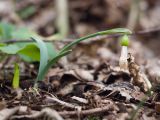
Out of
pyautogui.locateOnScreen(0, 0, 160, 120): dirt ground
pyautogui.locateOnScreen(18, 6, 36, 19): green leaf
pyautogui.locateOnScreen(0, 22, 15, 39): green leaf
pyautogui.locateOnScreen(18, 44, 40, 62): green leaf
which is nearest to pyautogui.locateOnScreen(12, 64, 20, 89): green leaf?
pyautogui.locateOnScreen(0, 0, 160, 120): dirt ground

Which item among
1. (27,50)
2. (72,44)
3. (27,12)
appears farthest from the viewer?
(27,12)

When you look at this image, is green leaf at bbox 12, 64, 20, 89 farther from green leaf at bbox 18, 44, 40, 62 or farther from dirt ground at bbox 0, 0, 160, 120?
green leaf at bbox 18, 44, 40, 62

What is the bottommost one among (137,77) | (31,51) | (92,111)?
(92,111)

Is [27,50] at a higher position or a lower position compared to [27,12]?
lower

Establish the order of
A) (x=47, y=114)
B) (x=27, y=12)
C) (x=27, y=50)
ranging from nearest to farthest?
(x=47, y=114), (x=27, y=50), (x=27, y=12)

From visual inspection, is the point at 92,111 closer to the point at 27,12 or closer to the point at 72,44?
the point at 72,44

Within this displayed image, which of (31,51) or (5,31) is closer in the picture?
(31,51)

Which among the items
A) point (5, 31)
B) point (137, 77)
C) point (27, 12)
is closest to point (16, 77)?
point (137, 77)

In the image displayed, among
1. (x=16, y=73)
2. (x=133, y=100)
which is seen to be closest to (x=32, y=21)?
(x=16, y=73)

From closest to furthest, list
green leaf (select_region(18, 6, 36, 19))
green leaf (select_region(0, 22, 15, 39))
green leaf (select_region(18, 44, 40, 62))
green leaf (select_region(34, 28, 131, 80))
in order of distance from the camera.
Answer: green leaf (select_region(34, 28, 131, 80)) < green leaf (select_region(18, 44, 40, 62)) < green leaf (select_region(0, 22, 15, 39)) < green leaf (select_region(18, 6, 36, 19))

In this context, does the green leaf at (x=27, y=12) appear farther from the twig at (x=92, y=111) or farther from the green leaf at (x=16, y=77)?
the twig at (x=92, y=111)

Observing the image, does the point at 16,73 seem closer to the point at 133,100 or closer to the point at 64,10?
the point at 133,100

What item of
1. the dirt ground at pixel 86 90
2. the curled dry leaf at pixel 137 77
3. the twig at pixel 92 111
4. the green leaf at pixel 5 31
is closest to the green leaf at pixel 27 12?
the dirt ground at pixel 86 90
